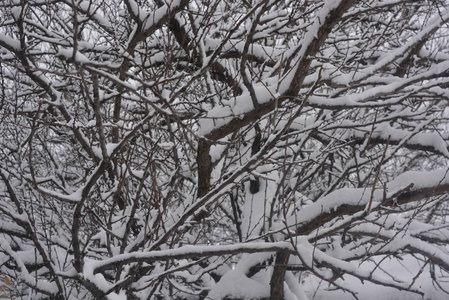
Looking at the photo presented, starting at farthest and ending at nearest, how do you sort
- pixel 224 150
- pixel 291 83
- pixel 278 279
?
pixel 278 279 < pixel 224 150 < pixel 291 83

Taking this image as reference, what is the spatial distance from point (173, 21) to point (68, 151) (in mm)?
4070

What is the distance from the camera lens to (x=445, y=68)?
2953 millimetres

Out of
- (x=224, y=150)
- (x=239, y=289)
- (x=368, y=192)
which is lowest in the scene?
(x=239, y=289)

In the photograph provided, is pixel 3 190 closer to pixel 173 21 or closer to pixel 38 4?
pixel 38 4

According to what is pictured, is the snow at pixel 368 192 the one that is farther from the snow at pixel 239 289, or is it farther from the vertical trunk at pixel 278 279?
the snow at pixel 239 289

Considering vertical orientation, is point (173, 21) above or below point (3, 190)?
above

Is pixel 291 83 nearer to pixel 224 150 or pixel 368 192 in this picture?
pixel 224 150

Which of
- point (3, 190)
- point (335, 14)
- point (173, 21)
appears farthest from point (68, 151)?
point (335, 14)

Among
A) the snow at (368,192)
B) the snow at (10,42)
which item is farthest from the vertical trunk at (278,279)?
the snow at (10,42)

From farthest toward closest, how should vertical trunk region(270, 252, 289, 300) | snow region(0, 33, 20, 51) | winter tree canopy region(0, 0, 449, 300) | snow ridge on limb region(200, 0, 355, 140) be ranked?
vertical trunk region(270, 252, 289, 300) < snow region(0, 33, 20, 51) < snow ridge on limb region(200, 0, 355, 140) < winter tree canopy region(0, 0, 449, 300)

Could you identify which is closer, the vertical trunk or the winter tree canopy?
the winter tree canopy

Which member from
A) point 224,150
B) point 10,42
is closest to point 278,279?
point 224,150

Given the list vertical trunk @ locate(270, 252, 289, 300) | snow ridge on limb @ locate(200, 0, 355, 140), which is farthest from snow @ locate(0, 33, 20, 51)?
vertical trunk @ locate(270, 252, 289, 300)

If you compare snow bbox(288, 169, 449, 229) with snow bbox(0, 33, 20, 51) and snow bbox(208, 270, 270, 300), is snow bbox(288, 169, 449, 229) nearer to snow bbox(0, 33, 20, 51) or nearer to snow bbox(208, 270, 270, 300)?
snow bbox(208, 270, 270, 300)
